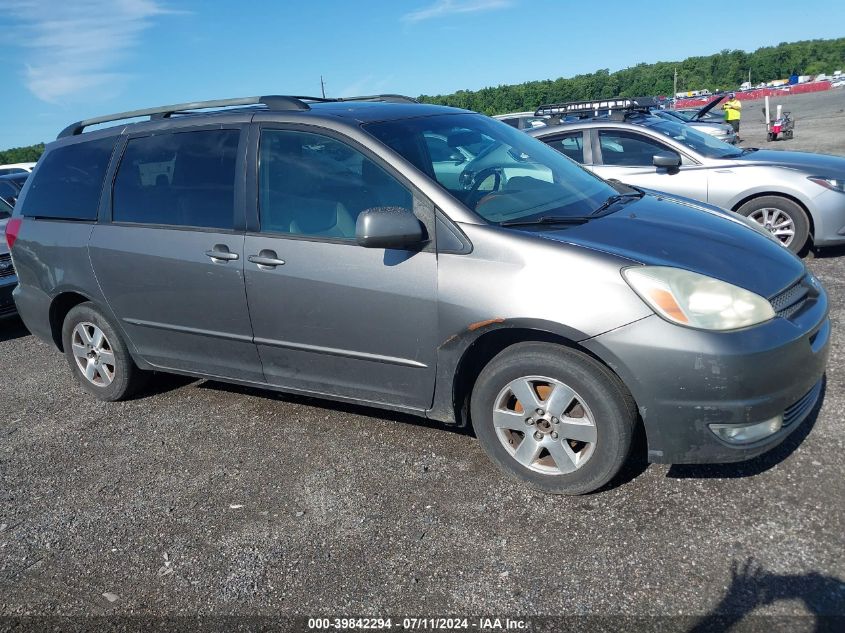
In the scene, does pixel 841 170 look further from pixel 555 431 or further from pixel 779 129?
pixel 779 129

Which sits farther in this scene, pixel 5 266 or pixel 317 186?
pixel 5 266

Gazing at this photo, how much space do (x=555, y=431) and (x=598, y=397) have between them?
0.94 feet

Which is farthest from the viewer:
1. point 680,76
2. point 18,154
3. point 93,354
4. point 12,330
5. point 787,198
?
point 680,76

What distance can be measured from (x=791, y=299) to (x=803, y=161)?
15.5ft

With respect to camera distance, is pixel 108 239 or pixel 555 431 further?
pixel 108 239

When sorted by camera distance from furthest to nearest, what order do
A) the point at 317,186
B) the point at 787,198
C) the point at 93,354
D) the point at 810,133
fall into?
the point at 810,133 → the point at 787,198 → the point at 93,354 → the point at 317,186

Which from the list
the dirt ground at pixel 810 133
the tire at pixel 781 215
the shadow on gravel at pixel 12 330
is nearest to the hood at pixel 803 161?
the tire at pixel 781 215

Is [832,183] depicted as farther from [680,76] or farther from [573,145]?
[680,76]

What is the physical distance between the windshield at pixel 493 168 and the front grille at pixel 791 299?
1.02m

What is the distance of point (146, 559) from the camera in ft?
10.4

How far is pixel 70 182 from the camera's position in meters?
4.93

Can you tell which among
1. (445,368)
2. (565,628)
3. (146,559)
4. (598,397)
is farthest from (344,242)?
(565,628)

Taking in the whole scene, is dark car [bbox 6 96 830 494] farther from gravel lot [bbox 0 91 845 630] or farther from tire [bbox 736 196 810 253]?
tire [bbox 736 196 810 253]

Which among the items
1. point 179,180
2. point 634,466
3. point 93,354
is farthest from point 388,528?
point 93,354
